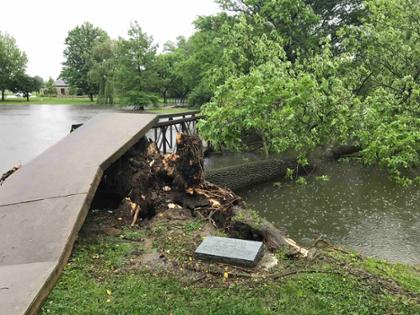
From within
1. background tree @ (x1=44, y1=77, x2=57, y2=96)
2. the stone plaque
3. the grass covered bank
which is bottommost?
the grass covered bank

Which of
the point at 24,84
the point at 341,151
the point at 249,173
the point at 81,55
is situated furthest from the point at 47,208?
the point at 81,55

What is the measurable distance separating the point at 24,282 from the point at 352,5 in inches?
1046

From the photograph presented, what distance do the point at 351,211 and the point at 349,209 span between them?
7.2 inches

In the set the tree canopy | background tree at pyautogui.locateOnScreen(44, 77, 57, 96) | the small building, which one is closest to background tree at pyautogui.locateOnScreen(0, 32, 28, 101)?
the small building

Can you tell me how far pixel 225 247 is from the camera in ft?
15.4

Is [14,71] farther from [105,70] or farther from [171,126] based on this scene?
[171,126]

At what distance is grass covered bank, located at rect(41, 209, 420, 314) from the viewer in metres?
3.61

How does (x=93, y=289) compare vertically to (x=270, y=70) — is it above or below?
below

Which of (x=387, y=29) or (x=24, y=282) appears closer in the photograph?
(x=24, y=282)

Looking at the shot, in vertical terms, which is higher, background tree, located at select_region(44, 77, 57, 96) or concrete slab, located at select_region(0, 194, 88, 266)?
background tree, located at select_region(44, 77, 57, 96)

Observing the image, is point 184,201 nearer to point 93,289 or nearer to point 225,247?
point 225,247

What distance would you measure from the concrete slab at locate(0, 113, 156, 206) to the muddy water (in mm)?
4054

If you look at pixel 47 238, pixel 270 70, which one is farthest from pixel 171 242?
pixel 270 70

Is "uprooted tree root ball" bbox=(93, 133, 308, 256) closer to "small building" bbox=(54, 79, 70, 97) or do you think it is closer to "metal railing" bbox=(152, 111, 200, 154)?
"metal railing" bbox=(152, 111, 200, 154)
